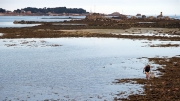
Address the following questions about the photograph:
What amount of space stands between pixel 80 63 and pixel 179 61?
12.5 m

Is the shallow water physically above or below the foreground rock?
below

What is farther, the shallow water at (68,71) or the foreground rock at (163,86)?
the shallow water at (68,71)

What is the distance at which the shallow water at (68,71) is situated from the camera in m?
23.7

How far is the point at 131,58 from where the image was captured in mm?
42219

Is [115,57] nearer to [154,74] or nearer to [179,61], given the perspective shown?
[179,61]

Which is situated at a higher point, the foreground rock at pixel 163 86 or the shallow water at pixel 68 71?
the foreground rock at pixel 163 86

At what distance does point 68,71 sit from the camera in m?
33.1

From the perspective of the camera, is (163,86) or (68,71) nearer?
(163,86)

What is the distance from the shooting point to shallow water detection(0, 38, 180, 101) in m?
23.7

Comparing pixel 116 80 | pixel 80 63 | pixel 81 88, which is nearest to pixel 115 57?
pixel 80 63

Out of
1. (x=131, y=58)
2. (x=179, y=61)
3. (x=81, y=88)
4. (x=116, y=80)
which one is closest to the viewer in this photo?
(x=81, y=88)

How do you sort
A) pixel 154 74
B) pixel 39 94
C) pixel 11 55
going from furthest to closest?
pixel 11 55, pixel 154 74, pixel 39 94

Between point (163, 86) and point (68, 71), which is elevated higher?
point (163, 86)

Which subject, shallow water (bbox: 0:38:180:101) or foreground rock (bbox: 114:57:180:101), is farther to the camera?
shallow water (bbox: 0:38:180:101)
